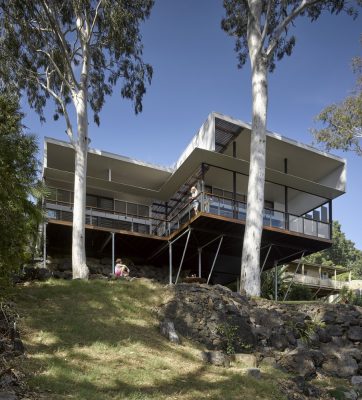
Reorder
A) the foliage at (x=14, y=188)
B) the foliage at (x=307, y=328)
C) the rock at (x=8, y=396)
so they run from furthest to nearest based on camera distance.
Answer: the foliage at (x=307, y=328), the foliage at (x=14, y=188), the rock at (x=8, y=396)

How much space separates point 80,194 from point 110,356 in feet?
30.5

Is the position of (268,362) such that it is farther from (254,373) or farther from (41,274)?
(41,274)

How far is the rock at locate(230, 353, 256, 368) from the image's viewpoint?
11.0 meters

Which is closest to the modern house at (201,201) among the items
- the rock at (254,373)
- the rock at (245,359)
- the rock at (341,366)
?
the rock at (341,366)

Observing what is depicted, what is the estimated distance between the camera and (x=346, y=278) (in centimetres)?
4481

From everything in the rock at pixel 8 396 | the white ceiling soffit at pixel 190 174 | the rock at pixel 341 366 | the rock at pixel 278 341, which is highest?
the white ceiling soffit at pixel 190 174

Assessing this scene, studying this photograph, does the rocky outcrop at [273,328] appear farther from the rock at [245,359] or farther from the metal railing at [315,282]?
the metal railing at [315,282]

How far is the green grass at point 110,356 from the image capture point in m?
8.05

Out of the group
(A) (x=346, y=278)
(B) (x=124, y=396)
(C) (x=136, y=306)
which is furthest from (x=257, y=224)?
(A) (x=346, y=278)

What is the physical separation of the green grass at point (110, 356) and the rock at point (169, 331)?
0.64ft

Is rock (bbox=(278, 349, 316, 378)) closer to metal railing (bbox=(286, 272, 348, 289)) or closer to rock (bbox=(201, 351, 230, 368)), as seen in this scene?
rock (bbox=(201, 351, 230, 368))

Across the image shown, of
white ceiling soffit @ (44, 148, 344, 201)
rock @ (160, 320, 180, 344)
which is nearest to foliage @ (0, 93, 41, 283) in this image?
rock @ (160, 320, 180, 344)

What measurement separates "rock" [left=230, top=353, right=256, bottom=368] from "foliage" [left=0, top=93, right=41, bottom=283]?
A: 16.9ft

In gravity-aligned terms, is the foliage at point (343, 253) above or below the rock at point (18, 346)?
above
